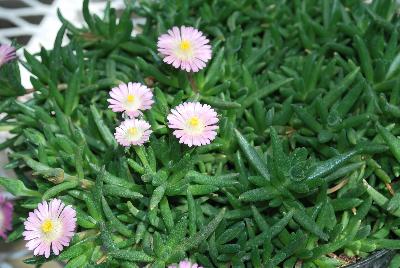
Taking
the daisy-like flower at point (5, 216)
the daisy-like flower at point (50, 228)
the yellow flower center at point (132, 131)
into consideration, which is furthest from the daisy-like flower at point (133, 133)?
the daisy-like flower at point (5, 216)

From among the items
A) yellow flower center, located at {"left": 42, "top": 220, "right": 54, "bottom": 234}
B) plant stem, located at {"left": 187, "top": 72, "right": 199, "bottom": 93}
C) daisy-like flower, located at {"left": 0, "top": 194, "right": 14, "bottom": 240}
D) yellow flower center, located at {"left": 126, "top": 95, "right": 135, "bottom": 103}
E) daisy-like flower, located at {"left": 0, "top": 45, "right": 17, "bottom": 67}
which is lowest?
yellow flower center, located at {"left": 42, "top": 220, "right": 54, "bottom": 234}

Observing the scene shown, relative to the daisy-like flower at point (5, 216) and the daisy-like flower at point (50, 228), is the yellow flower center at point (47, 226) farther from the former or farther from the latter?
the daisy-like flower at point (5, 216)

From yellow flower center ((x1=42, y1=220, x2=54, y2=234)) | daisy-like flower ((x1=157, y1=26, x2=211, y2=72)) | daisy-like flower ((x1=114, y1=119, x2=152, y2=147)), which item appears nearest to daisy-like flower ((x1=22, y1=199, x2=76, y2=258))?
yellow flower center ((x1=42, y1=220, x2=54, y2=234))

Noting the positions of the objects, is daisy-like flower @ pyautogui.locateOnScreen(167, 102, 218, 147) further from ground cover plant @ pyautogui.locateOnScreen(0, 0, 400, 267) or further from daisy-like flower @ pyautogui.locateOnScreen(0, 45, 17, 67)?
daisy-like flower @ pyautogui.locateOnScreen(0, 45, 17, 67)

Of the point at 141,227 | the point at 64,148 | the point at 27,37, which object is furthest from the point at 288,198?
the point at 27,37

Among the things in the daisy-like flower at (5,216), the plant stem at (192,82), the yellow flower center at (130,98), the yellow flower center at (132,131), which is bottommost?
the daisy-like flower at (5,216)

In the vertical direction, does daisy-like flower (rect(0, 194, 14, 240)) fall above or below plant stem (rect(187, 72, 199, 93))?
below
